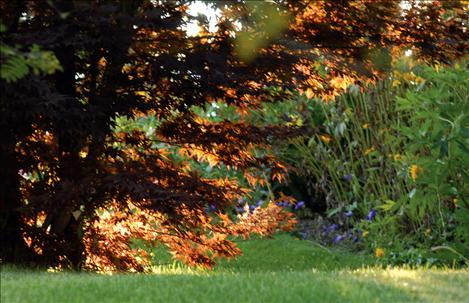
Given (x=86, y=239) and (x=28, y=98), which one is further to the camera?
(x=86, y=239)

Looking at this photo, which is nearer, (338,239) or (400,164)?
(400,164)

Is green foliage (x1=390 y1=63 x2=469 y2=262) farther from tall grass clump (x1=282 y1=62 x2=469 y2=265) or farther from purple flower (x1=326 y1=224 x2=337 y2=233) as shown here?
purple flower (x1=326 y1=224 x2=337 y2=233)

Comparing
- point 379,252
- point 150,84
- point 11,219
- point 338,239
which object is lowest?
point 338,239

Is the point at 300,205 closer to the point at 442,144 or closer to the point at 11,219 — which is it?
the point at 442,144

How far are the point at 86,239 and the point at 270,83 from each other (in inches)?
94.5

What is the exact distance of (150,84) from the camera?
7.27 meters

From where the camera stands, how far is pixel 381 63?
301 inches

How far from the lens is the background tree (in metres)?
6.57

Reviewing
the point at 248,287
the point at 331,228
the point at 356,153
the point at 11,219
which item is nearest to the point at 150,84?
the point at 11,219

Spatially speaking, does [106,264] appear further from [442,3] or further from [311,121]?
[311,121]

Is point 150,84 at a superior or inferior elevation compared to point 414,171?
superior

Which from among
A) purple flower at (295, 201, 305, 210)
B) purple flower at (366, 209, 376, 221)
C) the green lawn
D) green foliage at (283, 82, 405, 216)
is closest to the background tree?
the green lawn

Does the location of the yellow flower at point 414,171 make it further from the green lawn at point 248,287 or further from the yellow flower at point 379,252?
the green lawn at point 248,287

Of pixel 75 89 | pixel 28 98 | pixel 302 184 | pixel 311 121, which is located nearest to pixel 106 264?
pixel 75 89
